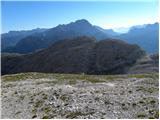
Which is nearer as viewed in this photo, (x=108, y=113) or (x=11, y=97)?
(x=108, y=113)

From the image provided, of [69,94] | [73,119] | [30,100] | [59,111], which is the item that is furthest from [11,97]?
[73,119]

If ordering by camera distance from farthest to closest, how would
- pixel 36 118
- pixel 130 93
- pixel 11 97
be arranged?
pixel 11 97
pixel 130 93
pixel 36 118

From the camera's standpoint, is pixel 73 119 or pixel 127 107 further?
pixel 127 107

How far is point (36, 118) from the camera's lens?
3206 centimetres

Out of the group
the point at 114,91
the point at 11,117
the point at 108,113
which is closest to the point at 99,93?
the point at 114,91

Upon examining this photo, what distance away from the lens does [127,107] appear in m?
32.2

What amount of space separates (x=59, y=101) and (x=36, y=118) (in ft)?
15.8

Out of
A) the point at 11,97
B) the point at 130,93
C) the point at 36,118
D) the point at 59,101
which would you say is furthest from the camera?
the point at 11,97

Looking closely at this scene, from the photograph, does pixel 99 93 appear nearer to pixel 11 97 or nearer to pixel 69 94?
pixel 69 94

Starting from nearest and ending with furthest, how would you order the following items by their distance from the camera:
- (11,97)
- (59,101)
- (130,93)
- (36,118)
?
(36,118)
(59,101)
(130,93)
(11,97)

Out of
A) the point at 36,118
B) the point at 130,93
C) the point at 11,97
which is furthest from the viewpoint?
the point at 11,97

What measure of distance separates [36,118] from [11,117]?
10.2 feet

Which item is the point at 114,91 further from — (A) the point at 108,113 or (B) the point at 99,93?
(A) the point at 108,113

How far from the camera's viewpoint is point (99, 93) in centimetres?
3838
